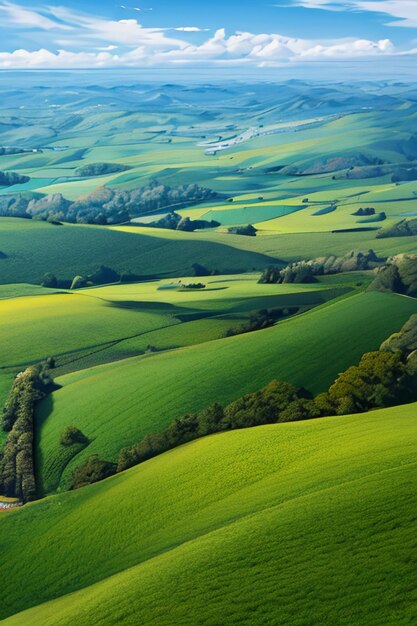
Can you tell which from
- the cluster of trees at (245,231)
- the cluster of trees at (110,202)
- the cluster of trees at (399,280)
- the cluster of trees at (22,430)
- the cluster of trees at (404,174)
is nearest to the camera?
the cluster of trees at (22,430)

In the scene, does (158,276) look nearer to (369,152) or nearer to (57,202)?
(57,202)

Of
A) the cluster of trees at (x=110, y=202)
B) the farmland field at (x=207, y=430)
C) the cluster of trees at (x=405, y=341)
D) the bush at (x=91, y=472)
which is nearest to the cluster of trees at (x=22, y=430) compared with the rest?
the farmland field at (x=207, y=430)

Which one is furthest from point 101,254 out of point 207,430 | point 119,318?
point 207,430

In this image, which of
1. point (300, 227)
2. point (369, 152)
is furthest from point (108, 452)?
point (369, 152)

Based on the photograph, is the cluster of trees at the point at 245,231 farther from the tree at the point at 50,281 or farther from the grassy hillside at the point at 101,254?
the tree at the point at 50,281

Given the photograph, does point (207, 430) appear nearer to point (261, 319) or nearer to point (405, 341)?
point (405, 341)

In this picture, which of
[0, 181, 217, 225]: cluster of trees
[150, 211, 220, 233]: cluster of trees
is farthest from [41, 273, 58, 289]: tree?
[0, 181, 217, 225]: cluster of trees
